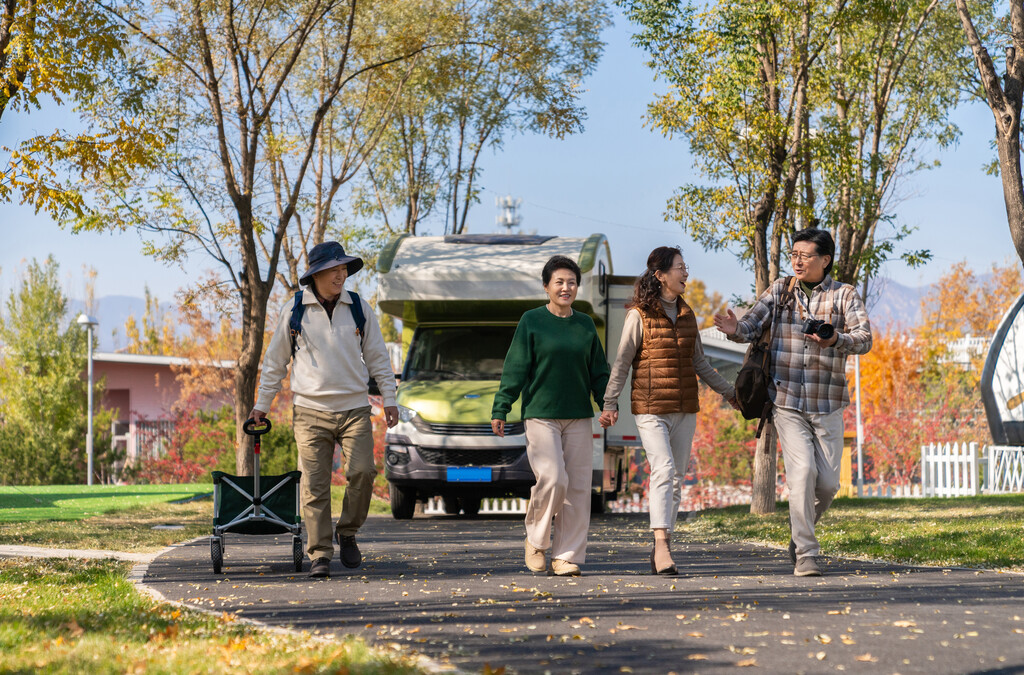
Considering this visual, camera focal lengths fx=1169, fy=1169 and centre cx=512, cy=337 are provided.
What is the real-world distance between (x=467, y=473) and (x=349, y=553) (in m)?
5.33

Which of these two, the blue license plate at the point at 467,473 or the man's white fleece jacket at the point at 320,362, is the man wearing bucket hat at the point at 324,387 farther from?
the blue license plate at the point at 467,473

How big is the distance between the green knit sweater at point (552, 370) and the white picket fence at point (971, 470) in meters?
14.6

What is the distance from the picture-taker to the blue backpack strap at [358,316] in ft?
25.8

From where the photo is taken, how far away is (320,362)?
7.73 metres

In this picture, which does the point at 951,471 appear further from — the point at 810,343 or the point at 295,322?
the point at 295,322

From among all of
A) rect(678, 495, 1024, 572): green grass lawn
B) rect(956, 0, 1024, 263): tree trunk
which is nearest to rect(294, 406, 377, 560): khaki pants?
rect(678, 495, 1024, 572): green grass lawn

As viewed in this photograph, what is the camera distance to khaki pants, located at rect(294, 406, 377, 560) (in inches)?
300

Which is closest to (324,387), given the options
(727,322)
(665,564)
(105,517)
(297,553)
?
(297,553)

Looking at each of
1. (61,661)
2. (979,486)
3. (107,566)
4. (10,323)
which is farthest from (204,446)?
(61,661)

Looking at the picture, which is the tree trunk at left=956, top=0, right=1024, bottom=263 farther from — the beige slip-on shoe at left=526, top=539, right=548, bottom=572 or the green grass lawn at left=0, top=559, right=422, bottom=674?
the green grass lawn at left=0, top=559, right=422, bottom=674

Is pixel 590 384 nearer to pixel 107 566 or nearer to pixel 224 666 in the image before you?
pixel 107 566

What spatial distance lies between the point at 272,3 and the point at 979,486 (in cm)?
1508

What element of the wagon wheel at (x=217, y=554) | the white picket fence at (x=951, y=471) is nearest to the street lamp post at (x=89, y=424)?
the white picket fence at (x=951, y=471)

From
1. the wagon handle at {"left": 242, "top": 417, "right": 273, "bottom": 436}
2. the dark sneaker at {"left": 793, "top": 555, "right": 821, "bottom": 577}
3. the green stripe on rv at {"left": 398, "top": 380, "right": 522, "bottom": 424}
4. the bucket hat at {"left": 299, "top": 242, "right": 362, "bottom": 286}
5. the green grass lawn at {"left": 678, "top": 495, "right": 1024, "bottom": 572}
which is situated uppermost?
the bucket hat at {"left": 299, "top": 242, "right": 362, "bottom": 286}
